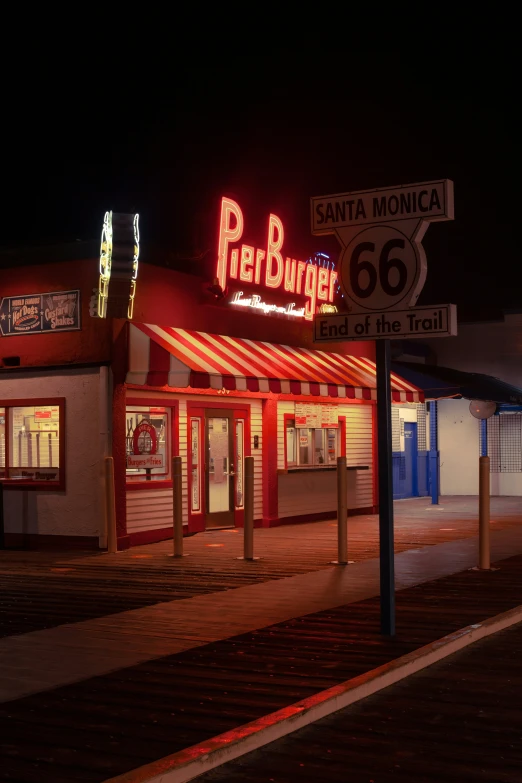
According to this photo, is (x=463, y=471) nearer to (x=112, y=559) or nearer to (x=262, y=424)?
(x=262, y=424)

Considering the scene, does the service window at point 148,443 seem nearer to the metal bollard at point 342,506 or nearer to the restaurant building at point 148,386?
the restaurant building at point 148,386

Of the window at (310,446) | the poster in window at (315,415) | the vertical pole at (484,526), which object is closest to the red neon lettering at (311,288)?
the poster in window at (315,415)

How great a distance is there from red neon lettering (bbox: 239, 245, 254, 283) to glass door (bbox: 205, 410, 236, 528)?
92.8 inches

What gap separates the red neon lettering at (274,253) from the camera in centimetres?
1880

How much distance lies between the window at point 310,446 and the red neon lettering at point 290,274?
99.3 inches

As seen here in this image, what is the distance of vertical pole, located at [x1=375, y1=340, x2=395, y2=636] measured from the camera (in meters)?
8.39

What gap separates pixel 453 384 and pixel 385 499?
1607 cm

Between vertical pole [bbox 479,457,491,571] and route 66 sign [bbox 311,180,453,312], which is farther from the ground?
route 66 sign [bbox 311,180,453,312]

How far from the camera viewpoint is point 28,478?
16.2m

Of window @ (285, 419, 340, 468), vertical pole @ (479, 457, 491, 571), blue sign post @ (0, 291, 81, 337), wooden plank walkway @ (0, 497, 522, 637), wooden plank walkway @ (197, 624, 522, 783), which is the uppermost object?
blue sign post @ (0, 291, 81, 337)

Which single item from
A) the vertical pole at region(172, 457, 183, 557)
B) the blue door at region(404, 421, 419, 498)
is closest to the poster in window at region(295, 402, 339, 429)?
the blue door at region(404, 421, 419, 498)

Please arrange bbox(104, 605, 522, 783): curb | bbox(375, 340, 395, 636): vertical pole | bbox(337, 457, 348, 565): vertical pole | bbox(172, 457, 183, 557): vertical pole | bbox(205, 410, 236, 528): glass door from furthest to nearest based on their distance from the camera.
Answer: bbox(205, 410, 236, 528): glass door
bbox(172, 457, 183, 557): vertical pole
bbox(337, 457, 348, 565): vertical pole
bbox(375, 340, 395, 636): vertical pole
bbox(104, 605, 522, 783): curb

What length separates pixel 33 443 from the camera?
16219 mm

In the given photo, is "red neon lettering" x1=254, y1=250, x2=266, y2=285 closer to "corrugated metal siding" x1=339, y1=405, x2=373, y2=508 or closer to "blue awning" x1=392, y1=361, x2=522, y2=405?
"corrugated metal siding" x1=339, y1=405, x2=373, y2=508
